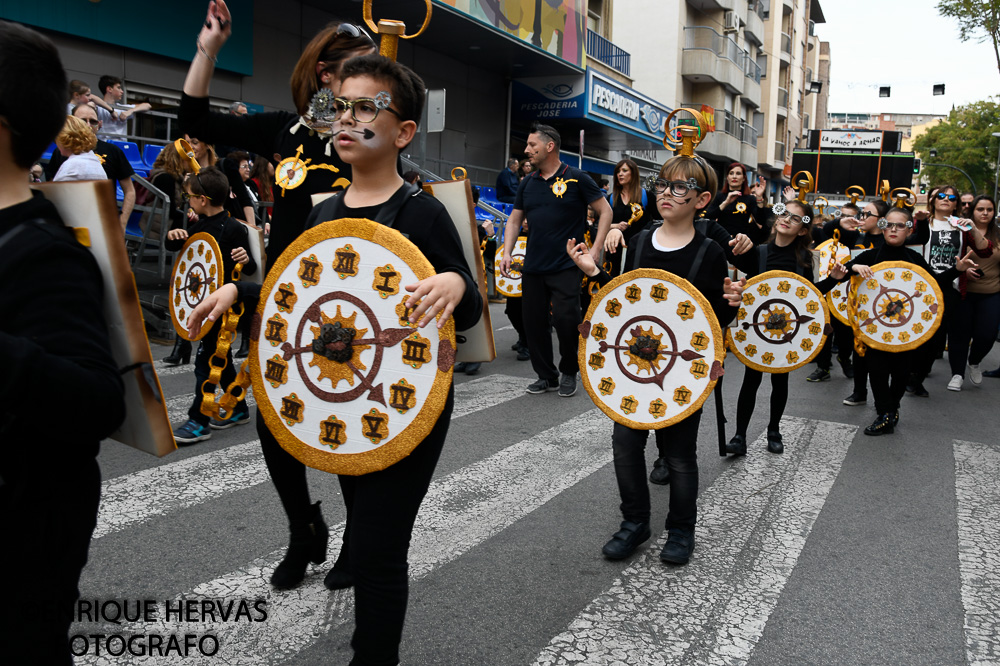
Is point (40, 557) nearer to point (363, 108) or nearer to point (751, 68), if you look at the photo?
point (363, 108)

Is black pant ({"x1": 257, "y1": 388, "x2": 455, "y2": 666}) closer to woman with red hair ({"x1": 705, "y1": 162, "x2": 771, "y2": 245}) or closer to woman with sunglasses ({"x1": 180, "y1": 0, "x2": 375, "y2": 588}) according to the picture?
woman with sunglasses ({"x1": 180, "y1": 0, "x2": 375, "y2": 588})

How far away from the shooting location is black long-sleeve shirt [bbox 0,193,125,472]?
4.55 ft


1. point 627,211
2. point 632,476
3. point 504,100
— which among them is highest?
point 504,100

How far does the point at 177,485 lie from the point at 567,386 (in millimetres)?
3716

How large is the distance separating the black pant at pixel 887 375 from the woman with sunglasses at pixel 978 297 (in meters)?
2.64

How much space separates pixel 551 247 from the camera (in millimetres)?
7102

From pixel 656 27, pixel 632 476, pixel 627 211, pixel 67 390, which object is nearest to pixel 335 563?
pixel 632 476

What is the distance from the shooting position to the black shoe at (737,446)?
5.43 m

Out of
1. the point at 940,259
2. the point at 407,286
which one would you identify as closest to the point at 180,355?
the point at 407,286

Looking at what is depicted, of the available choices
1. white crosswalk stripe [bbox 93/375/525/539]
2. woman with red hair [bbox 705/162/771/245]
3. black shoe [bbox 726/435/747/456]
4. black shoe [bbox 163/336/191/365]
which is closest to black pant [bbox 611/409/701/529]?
black shoe [bbox 726/435/747/456]

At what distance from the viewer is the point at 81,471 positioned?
5.23 feet

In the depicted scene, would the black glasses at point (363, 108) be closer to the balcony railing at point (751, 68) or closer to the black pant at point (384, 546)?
the black pant at point (384, 546)

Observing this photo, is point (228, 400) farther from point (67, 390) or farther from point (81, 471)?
point (67, 390)

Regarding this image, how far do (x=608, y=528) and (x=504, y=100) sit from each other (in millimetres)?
20611
